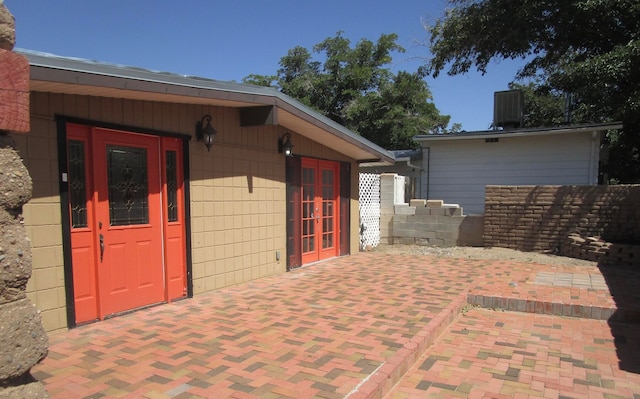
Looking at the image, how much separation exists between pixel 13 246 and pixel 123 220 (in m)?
3.39

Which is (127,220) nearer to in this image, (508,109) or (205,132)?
(205,132)

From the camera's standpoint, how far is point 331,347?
13.1 ft

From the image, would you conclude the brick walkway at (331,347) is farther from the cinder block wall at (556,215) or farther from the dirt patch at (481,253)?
the cinder block wall at (556,215)

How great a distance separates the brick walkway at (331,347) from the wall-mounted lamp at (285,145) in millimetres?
2405

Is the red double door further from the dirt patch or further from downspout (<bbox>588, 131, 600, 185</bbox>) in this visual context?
downspout (<bbox>588, 131, 600, 185</bbox>)

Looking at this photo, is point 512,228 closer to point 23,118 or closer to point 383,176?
point 383,176

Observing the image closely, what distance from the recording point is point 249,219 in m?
6.67

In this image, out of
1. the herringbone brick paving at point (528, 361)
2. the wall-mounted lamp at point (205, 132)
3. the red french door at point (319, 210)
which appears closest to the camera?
the herringbone brick paving at point (528, 361)

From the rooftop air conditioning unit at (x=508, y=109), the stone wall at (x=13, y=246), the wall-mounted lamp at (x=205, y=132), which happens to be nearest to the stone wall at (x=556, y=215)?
the rooftop air conditioning unit at (x=508, y=109)

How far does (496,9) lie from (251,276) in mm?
12057

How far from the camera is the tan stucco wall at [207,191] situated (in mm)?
4008

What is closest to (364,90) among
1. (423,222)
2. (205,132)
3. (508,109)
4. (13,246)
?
(508,109)

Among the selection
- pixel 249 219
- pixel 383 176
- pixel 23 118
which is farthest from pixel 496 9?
pixel 23 118

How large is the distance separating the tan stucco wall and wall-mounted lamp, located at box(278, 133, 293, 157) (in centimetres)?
11
